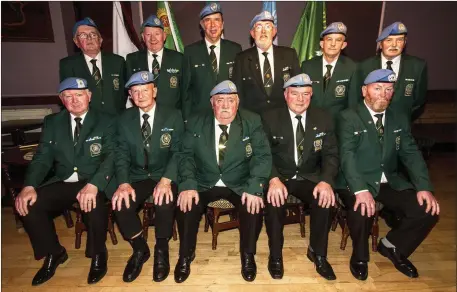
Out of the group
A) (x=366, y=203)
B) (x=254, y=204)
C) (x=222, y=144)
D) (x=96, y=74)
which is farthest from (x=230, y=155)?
(x=96, y=74)

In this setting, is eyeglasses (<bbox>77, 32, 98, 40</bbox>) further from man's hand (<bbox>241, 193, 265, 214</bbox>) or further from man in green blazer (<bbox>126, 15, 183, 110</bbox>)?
man's hand (<bbox>241, 193, 265, 214</bbox>)

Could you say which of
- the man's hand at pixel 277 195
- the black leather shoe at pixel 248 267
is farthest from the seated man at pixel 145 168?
the man's hand at pixel 277 195

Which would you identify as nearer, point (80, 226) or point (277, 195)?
point (277, 195)

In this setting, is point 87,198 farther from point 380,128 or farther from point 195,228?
point 380,128

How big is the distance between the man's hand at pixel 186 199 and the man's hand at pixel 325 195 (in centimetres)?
105

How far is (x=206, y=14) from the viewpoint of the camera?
11.5ft

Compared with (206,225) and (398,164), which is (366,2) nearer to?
(398,164)

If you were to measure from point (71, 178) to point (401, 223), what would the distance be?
3.13 meters

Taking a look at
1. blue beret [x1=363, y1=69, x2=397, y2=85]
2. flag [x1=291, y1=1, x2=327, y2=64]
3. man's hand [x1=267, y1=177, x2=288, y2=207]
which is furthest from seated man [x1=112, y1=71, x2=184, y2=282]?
flag [x1=291, y1=1, x2=327, y2=64]

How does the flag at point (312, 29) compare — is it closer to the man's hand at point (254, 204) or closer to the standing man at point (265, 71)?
the standing man at point (265, 71)

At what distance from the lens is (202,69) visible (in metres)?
3.64

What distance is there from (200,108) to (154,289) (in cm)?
201

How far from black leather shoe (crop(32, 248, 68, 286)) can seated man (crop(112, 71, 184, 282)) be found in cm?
68

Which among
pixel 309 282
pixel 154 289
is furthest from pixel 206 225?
pixel 309 282
